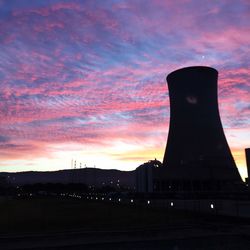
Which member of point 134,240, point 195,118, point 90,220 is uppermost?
point 195,118

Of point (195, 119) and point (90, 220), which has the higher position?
point (195, 119)

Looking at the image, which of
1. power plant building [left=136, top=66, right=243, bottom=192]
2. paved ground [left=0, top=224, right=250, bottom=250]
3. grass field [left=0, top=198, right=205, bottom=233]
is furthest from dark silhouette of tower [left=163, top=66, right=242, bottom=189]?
paved ground [left=0, top=224, right=250, bottom=250]

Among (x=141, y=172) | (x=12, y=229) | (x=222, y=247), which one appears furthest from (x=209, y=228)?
(x=141, y=172)

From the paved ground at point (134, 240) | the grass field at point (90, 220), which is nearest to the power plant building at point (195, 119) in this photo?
the grass field at point (90, 220)

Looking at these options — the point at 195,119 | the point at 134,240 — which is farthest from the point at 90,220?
the point at 195,119

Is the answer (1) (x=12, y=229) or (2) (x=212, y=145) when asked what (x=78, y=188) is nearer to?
(2) (x=212, y=145)

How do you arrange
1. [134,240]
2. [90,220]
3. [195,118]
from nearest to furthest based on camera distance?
1. [134,240]
2. [90,220]
3. [195,118]

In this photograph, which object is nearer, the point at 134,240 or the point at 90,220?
the point at 134,240

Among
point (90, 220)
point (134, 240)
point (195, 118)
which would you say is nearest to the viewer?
point (134, 240)

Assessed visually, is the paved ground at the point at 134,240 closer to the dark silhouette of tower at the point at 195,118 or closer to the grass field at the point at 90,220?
the grass field at the point at 90,220

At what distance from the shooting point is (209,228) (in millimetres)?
11219

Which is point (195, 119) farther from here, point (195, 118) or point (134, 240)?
point (134, 240)

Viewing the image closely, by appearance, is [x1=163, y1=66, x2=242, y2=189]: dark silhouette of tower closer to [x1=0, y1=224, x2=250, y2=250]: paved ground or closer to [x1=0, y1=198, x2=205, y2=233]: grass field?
[x1=0, y1=198, x2=205, y2=233]: grass field

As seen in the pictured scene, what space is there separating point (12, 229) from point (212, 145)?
3127 cm
